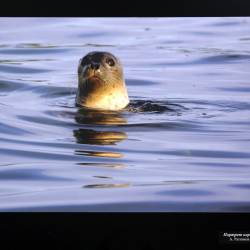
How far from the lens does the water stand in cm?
639

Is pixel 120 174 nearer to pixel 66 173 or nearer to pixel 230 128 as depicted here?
pixel 66 173

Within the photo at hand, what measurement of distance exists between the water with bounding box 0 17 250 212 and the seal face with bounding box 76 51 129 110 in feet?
0.30

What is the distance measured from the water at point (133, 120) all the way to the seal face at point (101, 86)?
0.30 ft

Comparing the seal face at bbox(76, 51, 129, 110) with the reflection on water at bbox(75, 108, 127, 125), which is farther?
the seal face at bbox(76, 51, 129, 110)

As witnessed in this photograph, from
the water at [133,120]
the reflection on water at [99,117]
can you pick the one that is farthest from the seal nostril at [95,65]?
the reflection on water at [99,117]

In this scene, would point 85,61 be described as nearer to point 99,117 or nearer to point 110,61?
point 110,61

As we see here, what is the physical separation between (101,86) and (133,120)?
2.16 ft

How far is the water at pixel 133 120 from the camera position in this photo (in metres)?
6.39
